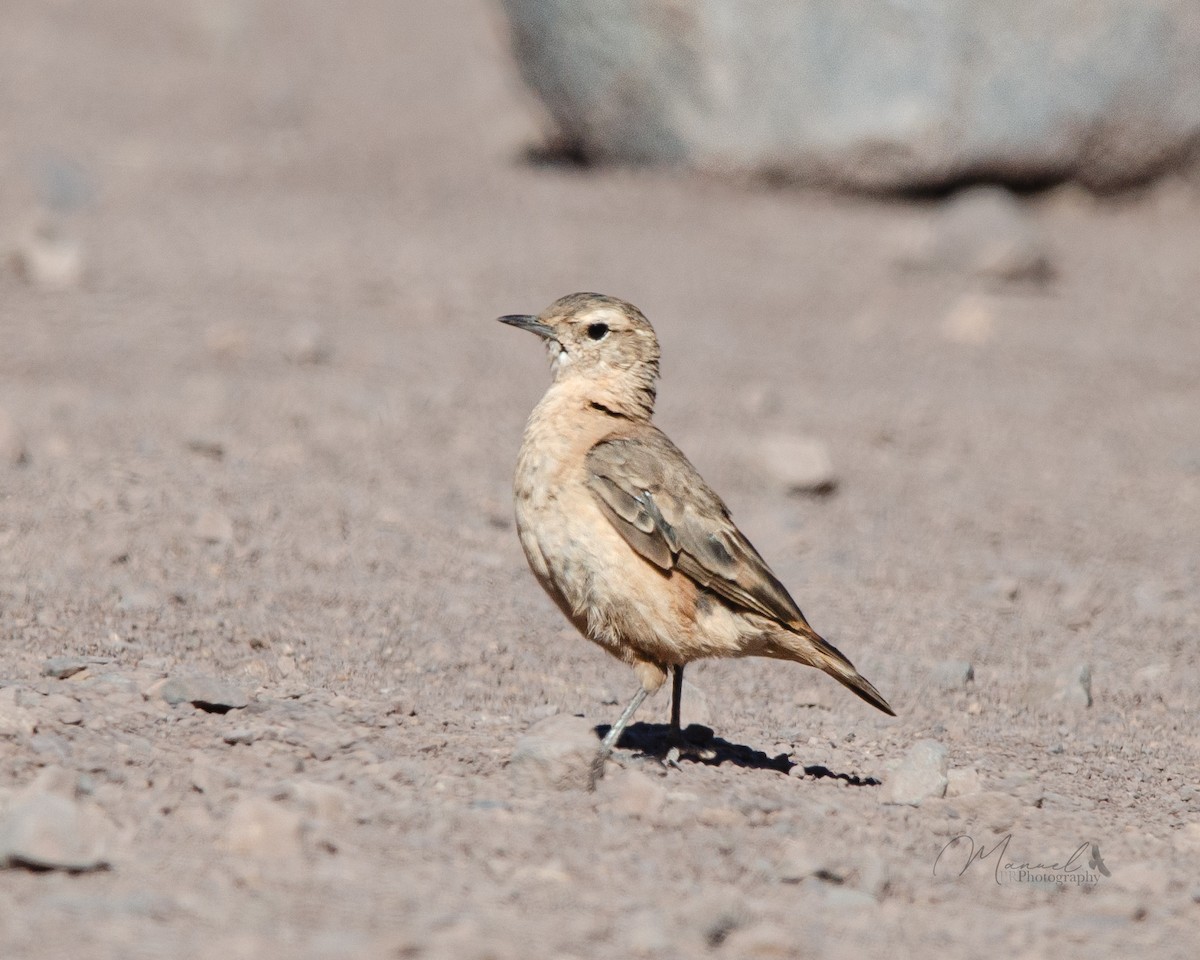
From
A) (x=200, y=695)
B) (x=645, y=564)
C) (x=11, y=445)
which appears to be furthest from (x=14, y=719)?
(x=11, y=445)

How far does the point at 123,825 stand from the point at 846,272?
1041 centimetres

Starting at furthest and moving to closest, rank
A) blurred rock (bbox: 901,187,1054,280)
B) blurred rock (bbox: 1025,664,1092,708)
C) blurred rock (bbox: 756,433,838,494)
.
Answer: blurred rock (bbox: 901,187,1054,280), blurred rock (bbox: 756,433,838,494), blurred rock (bbox: 1025,664,1092,708)

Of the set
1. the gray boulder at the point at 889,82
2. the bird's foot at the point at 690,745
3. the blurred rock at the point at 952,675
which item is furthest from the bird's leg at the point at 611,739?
the gray boulder at the point at 889,82

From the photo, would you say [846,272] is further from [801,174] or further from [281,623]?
[281,623]

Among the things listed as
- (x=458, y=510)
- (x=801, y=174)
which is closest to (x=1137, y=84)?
(x=801, y=174)

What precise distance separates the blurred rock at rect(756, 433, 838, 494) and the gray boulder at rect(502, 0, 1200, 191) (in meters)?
5.53

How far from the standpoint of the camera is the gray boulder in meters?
14.1

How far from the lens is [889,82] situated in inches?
558

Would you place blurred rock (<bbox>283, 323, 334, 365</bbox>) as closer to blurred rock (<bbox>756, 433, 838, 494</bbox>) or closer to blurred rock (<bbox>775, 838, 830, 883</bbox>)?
blurred rock (<bbox>756, 433, 838, 494</bbox>)

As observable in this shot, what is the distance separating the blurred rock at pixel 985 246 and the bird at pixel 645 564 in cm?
833

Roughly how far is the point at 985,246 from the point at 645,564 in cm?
885
